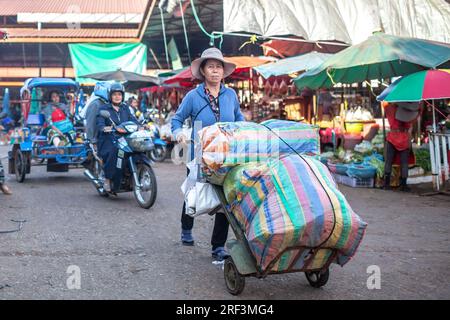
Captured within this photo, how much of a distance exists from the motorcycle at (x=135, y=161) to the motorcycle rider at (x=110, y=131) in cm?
7

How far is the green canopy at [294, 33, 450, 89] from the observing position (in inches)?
322

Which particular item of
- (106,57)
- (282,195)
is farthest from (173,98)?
(282,195)

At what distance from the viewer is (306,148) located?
12.8 ft

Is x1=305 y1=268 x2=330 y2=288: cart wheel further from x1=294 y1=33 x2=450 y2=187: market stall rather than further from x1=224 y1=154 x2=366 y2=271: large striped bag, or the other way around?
x1=294 y1=33 x2=450 y2=187: market stall

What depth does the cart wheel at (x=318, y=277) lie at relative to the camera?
395cm

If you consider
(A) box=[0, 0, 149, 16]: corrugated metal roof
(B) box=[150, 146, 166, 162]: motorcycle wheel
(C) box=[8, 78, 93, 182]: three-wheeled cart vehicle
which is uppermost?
(A) box=[0, 0, 149, 16]: corrugated metal roof

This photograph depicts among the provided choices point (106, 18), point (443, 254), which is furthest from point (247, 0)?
point (106, 18)

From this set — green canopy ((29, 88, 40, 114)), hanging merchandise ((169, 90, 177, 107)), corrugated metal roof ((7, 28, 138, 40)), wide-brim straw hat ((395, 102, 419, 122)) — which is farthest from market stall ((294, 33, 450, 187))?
corrugated metal roof ((7, 28, 138, 40))

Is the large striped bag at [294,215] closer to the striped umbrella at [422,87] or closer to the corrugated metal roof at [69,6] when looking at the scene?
the striped umbrella at [422,87]

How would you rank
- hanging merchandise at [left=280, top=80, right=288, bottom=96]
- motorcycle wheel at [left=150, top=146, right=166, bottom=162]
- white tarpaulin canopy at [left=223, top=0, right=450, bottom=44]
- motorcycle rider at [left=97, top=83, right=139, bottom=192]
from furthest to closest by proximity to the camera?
1. motorcycle wheel at [left=150, top=146, right=166, bottom=162]
2. hanging merchandise at [left=280, top=80, right=288, bottom=96]
3. white tarpaulin canopy at [left=223, top=0, right=450, bottom=44]
4. motorcycle rider at [left=97, top=83, right=139, bottom=192]

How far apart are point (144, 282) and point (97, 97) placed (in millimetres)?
4422

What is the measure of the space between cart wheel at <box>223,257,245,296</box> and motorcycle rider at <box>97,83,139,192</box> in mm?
4102

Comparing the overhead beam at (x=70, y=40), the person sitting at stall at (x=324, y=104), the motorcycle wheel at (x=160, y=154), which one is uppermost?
the overhead beam at (x=70, y=40)

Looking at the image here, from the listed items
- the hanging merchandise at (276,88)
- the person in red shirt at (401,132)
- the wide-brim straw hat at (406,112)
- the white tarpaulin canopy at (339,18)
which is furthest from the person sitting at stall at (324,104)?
the wide-brim straw hat at (406,112)
